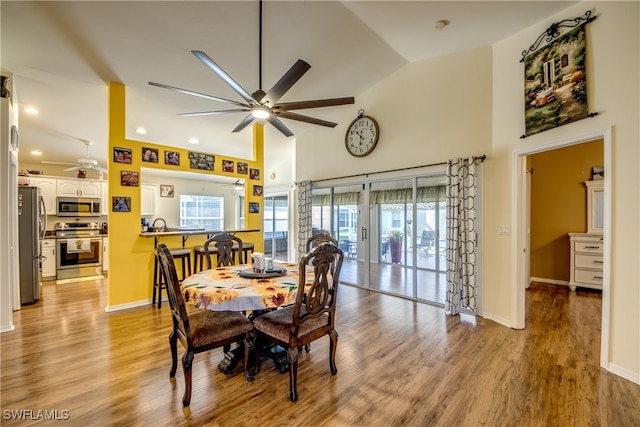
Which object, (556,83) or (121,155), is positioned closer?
(556,83)

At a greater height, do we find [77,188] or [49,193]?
[77,188]

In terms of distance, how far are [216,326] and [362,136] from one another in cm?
388

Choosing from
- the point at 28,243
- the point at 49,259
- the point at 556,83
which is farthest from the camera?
the point at 49,259

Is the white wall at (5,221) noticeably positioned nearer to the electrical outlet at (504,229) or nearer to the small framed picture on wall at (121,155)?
the small framed picture on wall at (121,155)

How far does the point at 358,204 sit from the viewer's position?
5.04 metres

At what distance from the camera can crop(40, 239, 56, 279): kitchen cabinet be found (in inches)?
205

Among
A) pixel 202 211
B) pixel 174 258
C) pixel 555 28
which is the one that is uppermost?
pixel 555 28

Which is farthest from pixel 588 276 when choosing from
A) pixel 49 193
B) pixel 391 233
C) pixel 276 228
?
pixel 49 193

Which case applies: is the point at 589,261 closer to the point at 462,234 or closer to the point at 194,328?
the point at 462,234

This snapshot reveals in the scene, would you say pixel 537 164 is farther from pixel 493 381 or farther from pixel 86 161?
pixel 86 161

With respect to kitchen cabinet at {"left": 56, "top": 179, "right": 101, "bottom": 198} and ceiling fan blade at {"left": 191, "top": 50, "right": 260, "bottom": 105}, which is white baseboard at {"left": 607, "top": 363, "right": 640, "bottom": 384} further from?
kitchen cabinet at {"left": 56, "top": 179, "right": 101, "bottom": 198}

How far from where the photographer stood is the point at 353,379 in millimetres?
2123

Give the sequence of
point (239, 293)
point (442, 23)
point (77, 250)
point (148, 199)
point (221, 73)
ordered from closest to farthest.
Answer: point (239, 293) → point (221, 73) → point (442, 23) → point (77, 250) → point (148, 199)

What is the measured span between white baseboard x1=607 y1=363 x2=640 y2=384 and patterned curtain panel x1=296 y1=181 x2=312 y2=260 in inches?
171
